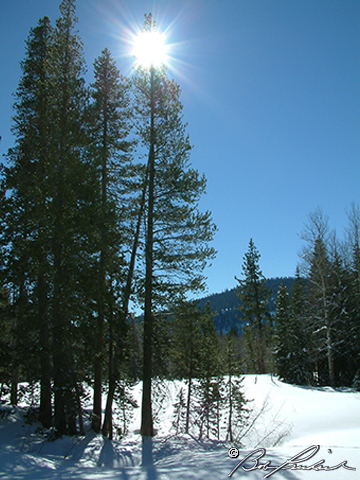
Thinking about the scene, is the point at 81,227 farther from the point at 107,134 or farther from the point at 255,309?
the point at 255,309

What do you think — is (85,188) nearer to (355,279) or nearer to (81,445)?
(81,445)

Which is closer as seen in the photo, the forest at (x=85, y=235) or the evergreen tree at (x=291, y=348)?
the forest at (x=85, y=235)

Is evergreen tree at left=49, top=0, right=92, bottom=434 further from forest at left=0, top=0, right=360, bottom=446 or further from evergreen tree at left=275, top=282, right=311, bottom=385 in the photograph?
evergreen tree at left=275, top=282, right=311, bottom=385

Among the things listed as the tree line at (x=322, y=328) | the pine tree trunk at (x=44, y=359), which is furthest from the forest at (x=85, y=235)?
the tree line at (x=322, y=328)

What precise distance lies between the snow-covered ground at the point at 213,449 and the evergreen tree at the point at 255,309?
9583 millimetres

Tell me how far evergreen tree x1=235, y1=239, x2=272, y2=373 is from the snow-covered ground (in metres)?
9.58

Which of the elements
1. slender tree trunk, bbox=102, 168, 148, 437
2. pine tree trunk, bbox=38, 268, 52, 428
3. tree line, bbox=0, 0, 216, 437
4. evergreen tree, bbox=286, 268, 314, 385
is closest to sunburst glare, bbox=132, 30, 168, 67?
tree line, bbox=0, 0, 216, 437

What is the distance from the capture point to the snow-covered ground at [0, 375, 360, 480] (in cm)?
436

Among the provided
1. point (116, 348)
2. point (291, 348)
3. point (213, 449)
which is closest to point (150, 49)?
point (116, 348)

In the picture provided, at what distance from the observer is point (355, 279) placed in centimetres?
2545

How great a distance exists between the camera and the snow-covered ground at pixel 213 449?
436 centimetres

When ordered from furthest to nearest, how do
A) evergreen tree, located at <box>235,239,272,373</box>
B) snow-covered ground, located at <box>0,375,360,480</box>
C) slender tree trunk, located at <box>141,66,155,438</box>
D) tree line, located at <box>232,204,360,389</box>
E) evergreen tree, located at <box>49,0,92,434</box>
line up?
evergreen tree, located at <box>235,239,272,373</box>, tree line, located at <box>232,204,360,389</box>, slender tree trunk, located at <box>141,66,155,438</box>, evergreen tree, located at <box>49,0,92,434</box>, snow-covered ground, located at <box>0,375,360,480</box>

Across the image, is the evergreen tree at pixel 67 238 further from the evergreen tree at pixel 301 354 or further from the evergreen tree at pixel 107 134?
the evergreen tree at pixel 301 354

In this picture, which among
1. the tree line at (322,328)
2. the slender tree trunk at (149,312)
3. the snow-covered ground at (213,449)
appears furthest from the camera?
the tree line at (322,328)
